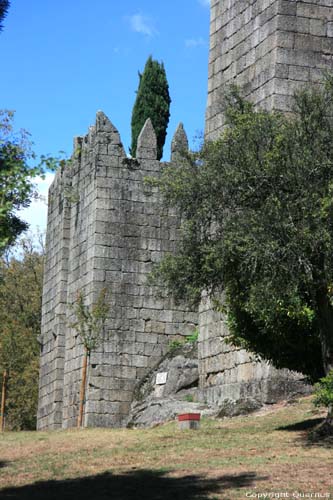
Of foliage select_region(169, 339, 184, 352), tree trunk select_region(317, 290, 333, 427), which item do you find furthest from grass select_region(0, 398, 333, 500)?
foliage select_region(169, 339, 184, 352)

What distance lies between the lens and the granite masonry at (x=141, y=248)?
21.5m

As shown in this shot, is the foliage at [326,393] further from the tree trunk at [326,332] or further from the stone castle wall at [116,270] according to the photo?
the stone castle wall at [116,270]

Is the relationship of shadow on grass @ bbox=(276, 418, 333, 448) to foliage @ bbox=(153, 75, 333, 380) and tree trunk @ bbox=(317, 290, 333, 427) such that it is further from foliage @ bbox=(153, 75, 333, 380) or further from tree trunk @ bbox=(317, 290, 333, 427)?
foliage @ bbox=(153, 75, 333, 380)

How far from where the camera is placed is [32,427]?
41875 millimetres

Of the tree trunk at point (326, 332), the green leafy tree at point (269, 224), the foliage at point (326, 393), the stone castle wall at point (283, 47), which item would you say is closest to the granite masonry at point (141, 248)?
the stone castle wall at point (283, 47)

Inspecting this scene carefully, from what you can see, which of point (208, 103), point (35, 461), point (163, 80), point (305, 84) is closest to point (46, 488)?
point (35, 461)

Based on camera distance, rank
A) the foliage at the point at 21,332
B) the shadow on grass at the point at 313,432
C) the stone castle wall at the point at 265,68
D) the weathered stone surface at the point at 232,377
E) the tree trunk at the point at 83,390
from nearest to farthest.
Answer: the shadow on grass at the point at 313,432, the weathered stone surface at the point at 232,377, the stone castle wall at the point at 265,68, the tree trunk at the point at 83,390, the foliage at the point at 21,332

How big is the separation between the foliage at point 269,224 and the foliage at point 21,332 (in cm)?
1736

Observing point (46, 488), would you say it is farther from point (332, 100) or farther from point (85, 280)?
point (85, 280)

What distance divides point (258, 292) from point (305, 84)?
6924mm

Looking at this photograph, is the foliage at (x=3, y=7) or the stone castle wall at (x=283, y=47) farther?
the stone castle wall at (x=283, y=47)

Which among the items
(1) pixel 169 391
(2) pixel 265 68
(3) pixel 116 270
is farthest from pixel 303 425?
(3) pixel 116 270

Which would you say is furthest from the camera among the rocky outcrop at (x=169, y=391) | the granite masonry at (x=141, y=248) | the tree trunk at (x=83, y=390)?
the tree trunk at (x=83, y=390)

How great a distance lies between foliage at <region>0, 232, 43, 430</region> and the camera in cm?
3550
